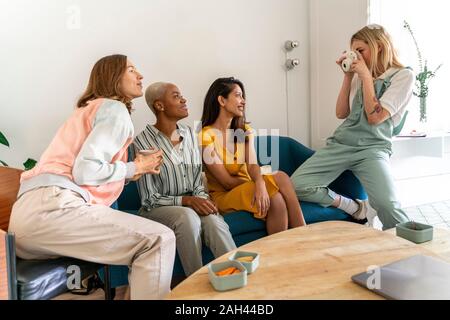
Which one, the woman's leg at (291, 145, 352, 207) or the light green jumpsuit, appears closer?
the light green jumpsuit

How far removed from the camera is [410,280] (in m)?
1.00

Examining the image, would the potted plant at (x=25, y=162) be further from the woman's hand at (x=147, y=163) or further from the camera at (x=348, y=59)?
the camera at (x=348, y=59)

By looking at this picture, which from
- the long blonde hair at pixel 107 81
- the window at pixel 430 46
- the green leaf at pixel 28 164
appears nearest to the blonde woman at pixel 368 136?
the window at pixel 430 46

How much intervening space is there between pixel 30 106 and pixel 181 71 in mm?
931

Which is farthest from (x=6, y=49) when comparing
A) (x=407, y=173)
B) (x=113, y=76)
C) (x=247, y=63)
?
(x=407, y=173)

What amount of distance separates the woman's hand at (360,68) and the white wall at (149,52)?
860 millimetres

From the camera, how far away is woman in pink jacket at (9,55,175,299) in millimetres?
1311

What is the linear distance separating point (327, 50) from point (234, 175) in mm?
1417

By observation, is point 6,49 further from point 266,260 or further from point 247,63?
point 266,260

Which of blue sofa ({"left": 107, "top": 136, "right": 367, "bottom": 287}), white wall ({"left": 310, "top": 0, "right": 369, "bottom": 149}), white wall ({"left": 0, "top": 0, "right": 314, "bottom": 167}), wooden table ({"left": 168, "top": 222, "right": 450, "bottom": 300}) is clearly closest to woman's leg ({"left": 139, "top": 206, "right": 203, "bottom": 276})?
blue sofa ({"left": 107, "top": 136, "right": 367, "bottom": 287})

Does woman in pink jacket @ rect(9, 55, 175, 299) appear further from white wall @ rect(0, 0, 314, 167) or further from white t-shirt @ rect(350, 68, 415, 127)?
white t-shirt @ rect(350, 68, 415, 127)

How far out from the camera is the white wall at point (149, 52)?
82.9 inches

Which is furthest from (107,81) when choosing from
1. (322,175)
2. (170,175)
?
(322,175)

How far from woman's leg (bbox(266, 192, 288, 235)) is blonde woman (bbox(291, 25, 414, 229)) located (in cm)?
29
